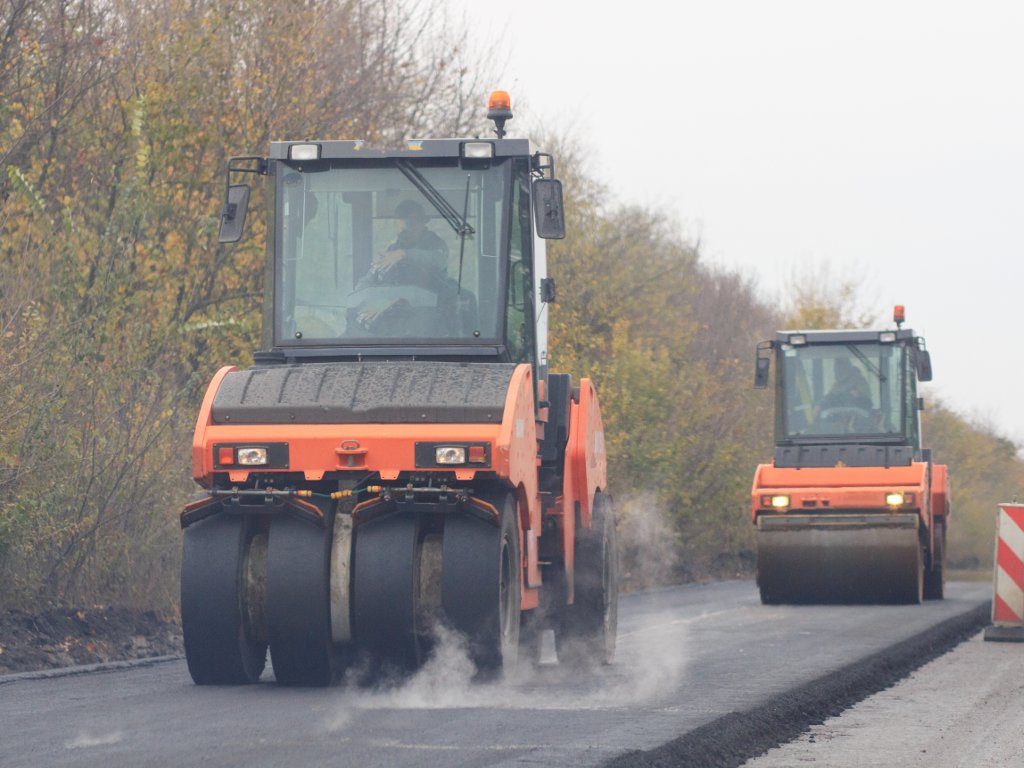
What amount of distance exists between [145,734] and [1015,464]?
62621mm

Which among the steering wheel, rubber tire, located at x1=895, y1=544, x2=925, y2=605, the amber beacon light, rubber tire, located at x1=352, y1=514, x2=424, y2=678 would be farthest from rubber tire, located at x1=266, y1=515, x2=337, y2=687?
the steering wheel

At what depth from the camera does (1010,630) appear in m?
15.7

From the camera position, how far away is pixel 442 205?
34.7ft

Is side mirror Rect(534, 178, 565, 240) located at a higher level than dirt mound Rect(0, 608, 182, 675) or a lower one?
higher

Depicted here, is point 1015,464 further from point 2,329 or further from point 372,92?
point 2,329

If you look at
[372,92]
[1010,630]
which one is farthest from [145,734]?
[372,92]

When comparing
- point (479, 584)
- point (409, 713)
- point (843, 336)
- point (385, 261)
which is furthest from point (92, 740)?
point (843, 336)

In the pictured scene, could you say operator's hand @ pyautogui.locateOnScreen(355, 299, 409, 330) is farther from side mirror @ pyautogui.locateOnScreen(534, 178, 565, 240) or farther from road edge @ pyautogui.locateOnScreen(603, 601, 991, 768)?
road edge @ pyautogui.locateOnScreen(603, 601, 991, 768)

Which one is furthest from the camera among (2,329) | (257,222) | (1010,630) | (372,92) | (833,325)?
(833,325)

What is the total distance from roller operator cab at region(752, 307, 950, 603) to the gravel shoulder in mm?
7004

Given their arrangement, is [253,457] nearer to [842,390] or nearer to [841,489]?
[841,489]

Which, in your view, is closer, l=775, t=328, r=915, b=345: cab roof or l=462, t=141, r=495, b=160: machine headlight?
l=462, t=141, r=495, b=160: machine headlight

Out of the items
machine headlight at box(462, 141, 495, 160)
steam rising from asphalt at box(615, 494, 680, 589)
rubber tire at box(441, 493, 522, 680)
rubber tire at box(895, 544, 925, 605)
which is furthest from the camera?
steam rising from asphalt at box(615, 494, 680, 589)

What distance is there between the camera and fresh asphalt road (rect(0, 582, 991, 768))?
23.7ft
